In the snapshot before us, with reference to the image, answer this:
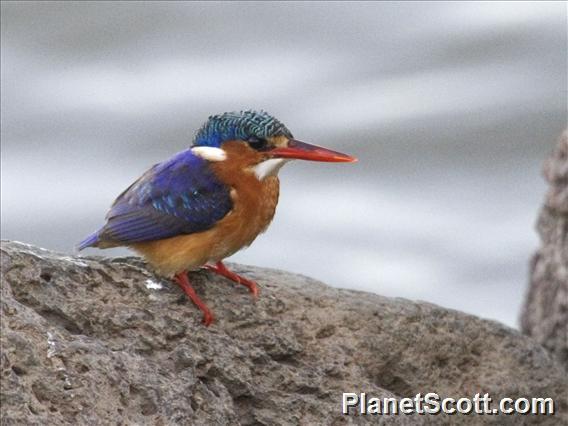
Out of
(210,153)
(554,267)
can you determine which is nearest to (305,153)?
(210,153)

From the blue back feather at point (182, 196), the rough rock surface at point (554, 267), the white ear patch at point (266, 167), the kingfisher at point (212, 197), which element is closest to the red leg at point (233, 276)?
the kingfisher at point (212, 197)

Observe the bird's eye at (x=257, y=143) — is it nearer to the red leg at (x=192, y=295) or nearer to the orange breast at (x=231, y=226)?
the orange breast at (x=231, y=226)

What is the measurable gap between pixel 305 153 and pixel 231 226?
343 mm

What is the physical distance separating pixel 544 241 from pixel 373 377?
2285 mm

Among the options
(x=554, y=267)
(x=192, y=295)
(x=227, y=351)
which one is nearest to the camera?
(x=227, y=351)

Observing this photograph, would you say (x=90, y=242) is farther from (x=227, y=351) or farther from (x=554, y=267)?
(x=554, y=267)

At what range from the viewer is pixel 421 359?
5.25m

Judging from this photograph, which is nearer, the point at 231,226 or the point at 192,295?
the point at 192,295

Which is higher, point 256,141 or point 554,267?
point 256,141

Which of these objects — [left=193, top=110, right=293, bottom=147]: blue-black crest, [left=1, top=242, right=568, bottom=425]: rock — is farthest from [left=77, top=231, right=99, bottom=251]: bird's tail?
[left=193, top=110, right=293, bottom=147]: blue-black crest

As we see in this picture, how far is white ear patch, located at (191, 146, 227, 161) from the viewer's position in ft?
16.8

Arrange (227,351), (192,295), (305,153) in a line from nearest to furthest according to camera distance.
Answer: (227,351)
(192,295)
(305,153)

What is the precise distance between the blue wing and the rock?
114 mm

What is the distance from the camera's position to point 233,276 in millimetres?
5117
